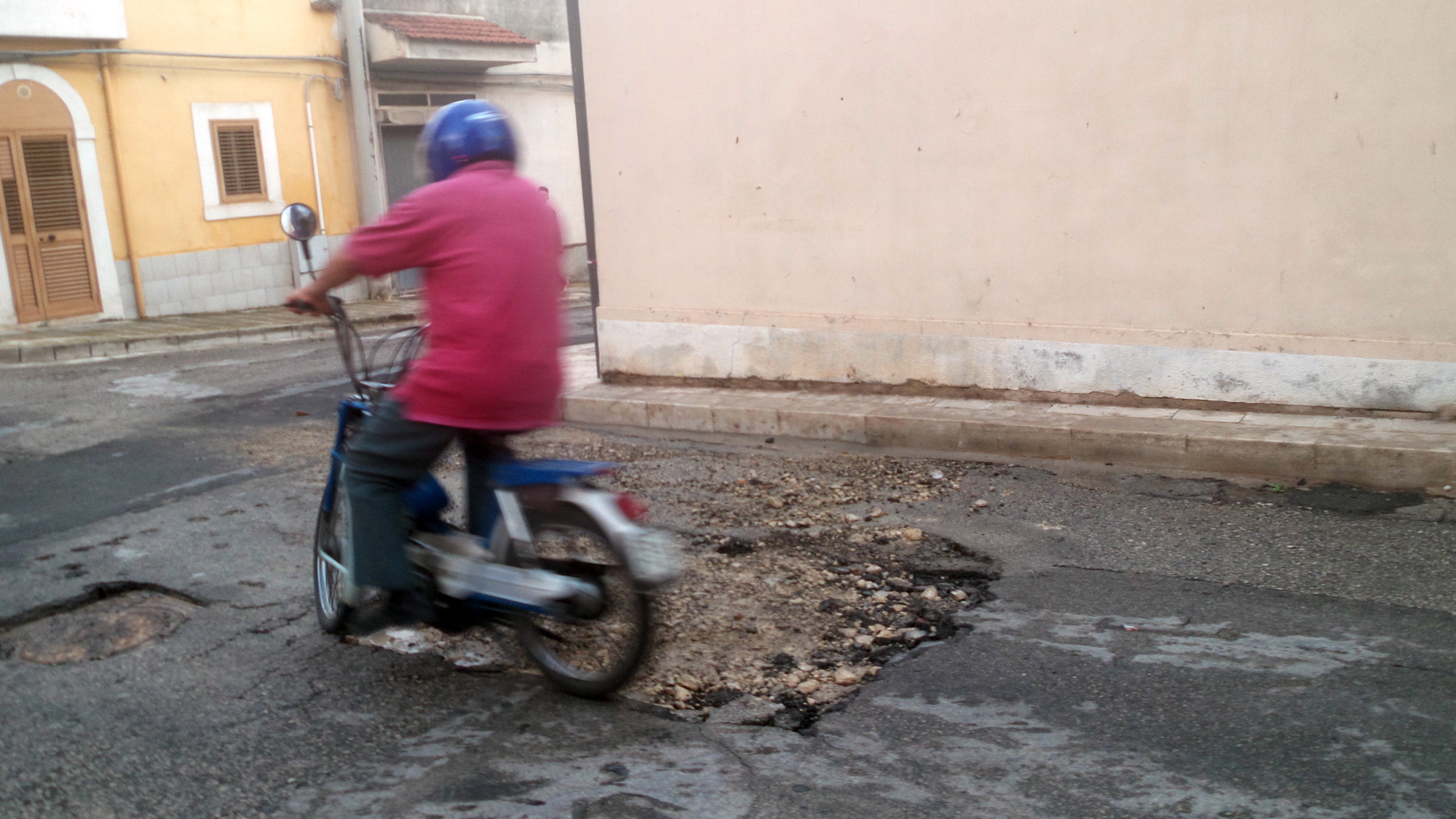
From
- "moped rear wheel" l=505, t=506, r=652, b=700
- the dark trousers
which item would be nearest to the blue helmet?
the dark trousers

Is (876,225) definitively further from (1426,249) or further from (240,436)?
(240,436)

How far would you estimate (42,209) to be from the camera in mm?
14094

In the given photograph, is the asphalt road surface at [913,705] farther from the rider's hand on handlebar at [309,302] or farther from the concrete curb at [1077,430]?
the rider's hand on handlebar at [309,302]

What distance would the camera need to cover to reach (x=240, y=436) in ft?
25.3

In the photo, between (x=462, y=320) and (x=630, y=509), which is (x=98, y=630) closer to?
(x=462, y=320)

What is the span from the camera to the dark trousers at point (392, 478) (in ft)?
11.1

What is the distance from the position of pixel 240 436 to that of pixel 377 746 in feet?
16.7

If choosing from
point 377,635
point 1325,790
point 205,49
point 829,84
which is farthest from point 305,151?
point 1325,790

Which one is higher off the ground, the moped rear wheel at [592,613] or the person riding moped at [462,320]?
the person riding moped at [462,320]

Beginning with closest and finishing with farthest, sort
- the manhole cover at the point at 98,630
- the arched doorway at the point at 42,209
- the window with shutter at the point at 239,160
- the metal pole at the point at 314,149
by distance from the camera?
1. the manhole cover at the point at 98,630
2. the arched doorway at the point at 42,209
3. the window with shutter at the point at 239,160
4. the metal pole at the point at 314,149

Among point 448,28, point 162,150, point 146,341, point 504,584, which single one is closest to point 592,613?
point 504,584

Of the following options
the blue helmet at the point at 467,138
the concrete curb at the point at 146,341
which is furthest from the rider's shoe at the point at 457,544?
the concrete curb at the point at 146,341

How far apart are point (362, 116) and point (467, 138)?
15579 mm

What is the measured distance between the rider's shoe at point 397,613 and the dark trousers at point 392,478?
87 millimetres
